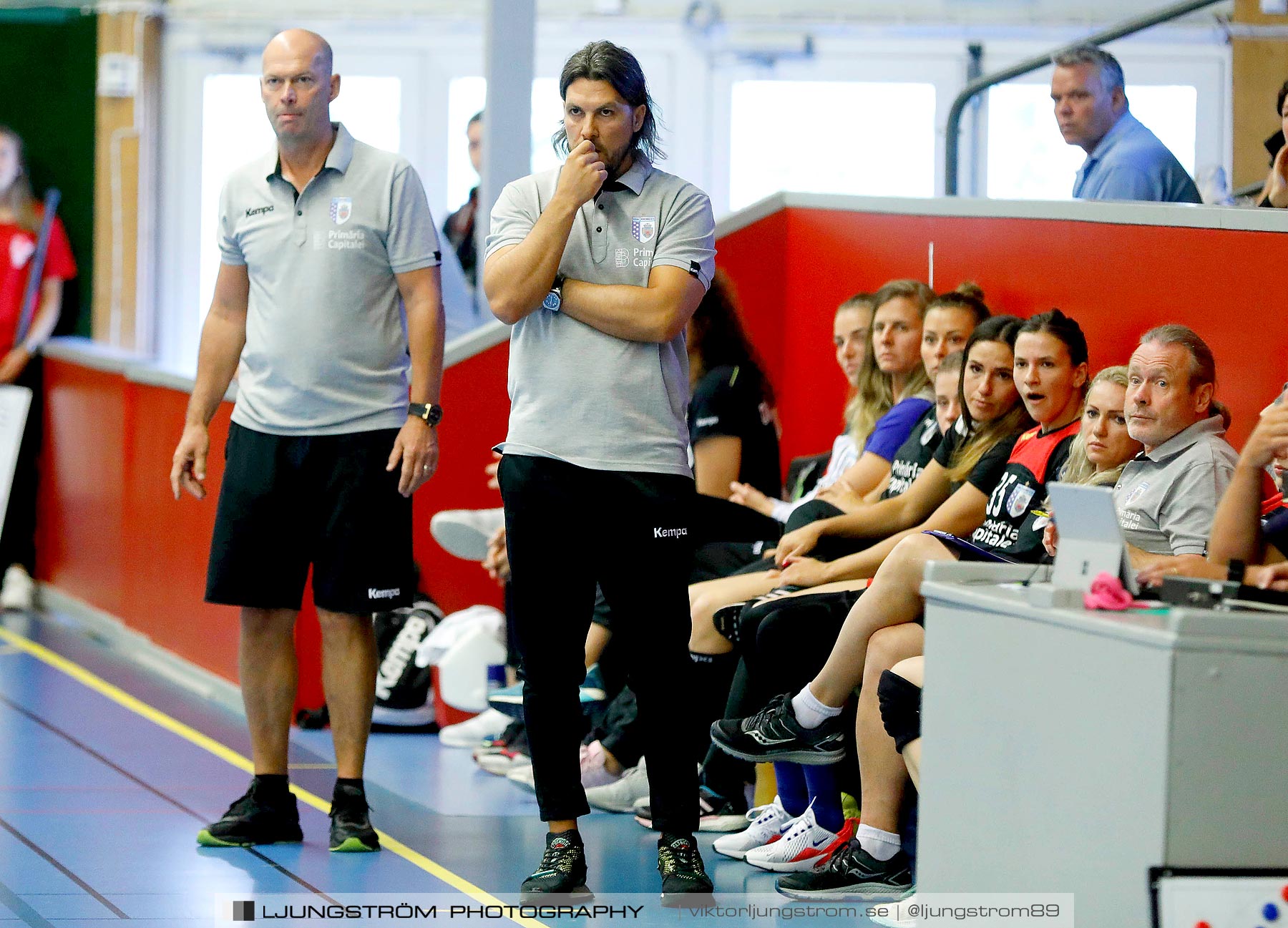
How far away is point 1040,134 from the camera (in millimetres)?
5836

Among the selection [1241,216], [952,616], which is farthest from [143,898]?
[1241,216]

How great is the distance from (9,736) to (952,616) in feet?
10.6

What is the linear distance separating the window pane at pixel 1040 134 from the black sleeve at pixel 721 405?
3.62ft

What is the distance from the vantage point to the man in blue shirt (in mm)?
4582

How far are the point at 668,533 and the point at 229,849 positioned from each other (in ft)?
4.00

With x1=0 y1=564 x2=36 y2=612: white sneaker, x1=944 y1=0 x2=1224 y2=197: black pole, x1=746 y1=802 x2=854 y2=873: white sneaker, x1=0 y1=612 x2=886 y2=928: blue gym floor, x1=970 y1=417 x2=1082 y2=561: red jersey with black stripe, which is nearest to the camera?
x1=0 y1=612 x2=886 y2=928: blue gym floor

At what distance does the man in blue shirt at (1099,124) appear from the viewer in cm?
458

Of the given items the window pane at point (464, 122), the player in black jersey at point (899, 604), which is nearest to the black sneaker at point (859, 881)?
the player in black jersey at point (899, 604)

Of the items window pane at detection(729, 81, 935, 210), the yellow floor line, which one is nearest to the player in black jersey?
the yellow floor line

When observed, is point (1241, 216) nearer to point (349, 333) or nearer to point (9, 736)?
point (349, 333)

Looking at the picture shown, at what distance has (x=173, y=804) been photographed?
13.5 ft

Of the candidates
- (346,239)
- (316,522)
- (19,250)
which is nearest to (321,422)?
(316,522)

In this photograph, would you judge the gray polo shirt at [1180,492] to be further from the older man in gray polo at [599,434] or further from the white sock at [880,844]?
the older man in gray polo at [599,434]

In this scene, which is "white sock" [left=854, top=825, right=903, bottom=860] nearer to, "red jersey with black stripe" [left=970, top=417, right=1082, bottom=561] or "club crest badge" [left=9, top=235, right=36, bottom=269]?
"red jersey with black stripe" [left=970, top=417, right=1082, bottom=561]
